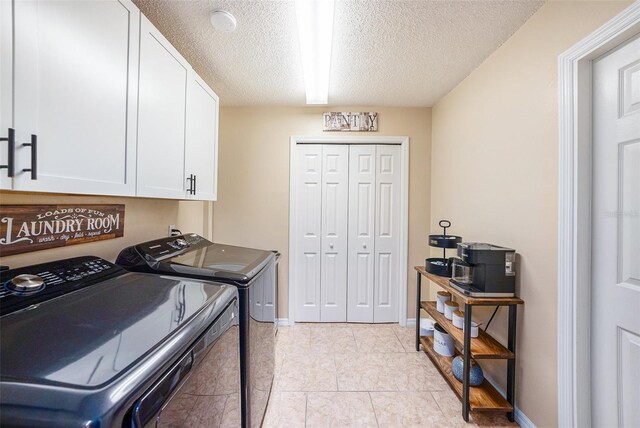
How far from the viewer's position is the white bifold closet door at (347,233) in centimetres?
282

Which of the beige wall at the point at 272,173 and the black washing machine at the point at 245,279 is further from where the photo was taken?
the beige wall at the point at 272,173

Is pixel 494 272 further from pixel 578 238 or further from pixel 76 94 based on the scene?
pixel 76 94

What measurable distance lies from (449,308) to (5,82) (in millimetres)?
2524

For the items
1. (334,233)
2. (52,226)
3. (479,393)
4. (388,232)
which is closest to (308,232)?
(334,233)

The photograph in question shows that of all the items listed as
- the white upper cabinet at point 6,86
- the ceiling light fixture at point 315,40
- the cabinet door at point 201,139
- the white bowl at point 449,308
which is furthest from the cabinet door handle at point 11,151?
the white bowl at point 449,308

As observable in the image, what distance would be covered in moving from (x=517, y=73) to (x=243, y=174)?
2.47m

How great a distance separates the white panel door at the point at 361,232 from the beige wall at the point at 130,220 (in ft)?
5.35

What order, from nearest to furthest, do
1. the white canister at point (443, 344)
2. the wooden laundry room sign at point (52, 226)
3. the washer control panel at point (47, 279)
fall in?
the washer control panel at point (47, 279) → the wooden laundry room sign at point (52, 226) → the white canister at point (443, 344)

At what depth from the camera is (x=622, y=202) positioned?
1.12m

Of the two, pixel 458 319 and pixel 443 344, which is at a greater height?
pixel 458 319

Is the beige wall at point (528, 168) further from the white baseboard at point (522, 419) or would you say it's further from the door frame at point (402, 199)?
the door frame at point (402, 199)

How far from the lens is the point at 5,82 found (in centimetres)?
68

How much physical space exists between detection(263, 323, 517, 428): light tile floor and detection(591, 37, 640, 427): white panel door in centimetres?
69

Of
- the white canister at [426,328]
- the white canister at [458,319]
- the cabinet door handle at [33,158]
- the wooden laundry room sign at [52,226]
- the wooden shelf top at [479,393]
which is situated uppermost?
the cabinet door handle at [33,158]
